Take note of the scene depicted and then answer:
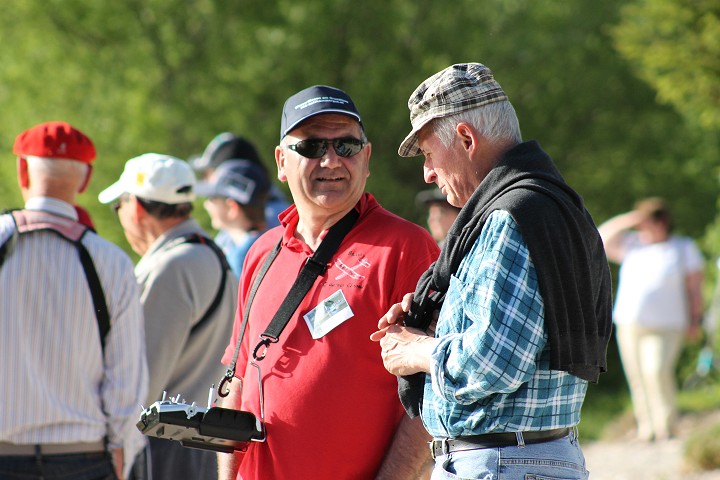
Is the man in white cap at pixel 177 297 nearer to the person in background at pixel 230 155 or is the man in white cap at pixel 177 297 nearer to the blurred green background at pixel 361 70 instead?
the person in background at pixel 230 155

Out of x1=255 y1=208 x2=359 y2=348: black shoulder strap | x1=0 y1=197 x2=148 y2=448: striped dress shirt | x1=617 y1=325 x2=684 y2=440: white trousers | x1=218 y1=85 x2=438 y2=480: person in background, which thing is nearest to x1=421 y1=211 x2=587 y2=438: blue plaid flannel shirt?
x1=218 y1=85 x2=438 y2=480: person in background

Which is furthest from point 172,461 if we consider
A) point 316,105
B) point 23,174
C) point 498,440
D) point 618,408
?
point 618,408

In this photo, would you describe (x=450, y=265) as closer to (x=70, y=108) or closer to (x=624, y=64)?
(x=70, y=108)

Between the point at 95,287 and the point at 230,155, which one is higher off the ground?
the point at 230,155

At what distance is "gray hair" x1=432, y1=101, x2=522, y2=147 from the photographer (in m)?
2.75

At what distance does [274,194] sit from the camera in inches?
304

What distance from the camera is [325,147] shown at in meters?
3.42

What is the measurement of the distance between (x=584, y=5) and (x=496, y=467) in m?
12.4

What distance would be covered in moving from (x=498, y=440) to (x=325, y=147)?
1.26 m

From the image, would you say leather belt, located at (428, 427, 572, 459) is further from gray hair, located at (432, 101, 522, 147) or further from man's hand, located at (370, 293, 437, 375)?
gray hair, located at (432, 101, 522, 147)

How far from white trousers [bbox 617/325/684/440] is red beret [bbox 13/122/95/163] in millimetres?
7107

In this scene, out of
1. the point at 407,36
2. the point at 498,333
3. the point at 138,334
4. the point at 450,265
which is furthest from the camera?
the point at 407,36

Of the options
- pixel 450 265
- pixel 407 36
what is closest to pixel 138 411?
pixel 450 265

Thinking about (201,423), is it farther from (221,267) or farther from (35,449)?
(221,267)
